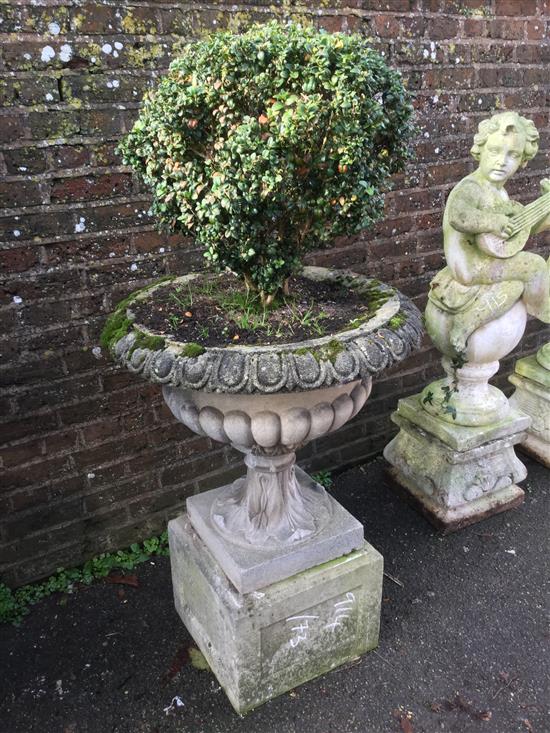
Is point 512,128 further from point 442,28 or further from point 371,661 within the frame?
point 371,661

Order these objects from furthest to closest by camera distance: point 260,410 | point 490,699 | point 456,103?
point 456,103 < point 490,699 < point 260,410

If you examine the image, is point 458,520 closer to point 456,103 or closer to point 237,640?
point 237,640

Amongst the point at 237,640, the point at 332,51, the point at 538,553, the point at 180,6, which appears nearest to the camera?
the point at 332,51

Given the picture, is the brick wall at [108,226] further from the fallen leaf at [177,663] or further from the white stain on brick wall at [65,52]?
the fallen leaf at [177,663]

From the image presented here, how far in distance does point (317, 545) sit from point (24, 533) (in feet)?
3.95

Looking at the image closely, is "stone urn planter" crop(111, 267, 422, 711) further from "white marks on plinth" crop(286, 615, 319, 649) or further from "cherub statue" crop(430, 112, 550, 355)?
"cherub statue" crop(430, 112, 550, 355)

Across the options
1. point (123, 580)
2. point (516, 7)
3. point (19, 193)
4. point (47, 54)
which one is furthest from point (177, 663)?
point (516, 7)

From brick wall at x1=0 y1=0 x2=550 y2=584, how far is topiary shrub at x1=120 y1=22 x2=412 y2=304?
557 millimetres

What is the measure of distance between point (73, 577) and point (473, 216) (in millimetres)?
2132

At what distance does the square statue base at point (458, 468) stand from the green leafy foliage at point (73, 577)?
1191mm

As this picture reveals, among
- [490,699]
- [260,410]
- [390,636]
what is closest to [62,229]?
[260,410]

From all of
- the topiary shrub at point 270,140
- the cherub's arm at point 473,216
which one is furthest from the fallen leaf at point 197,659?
the cherub's arm at point 473,216

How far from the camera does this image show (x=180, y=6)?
80.4 inches

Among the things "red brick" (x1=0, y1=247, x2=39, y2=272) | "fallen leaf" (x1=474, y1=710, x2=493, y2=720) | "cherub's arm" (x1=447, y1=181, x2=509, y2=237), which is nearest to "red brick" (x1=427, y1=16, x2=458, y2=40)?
Result: "cherub's arm" (x1=447, y1=181, x2=509, y2=237)
